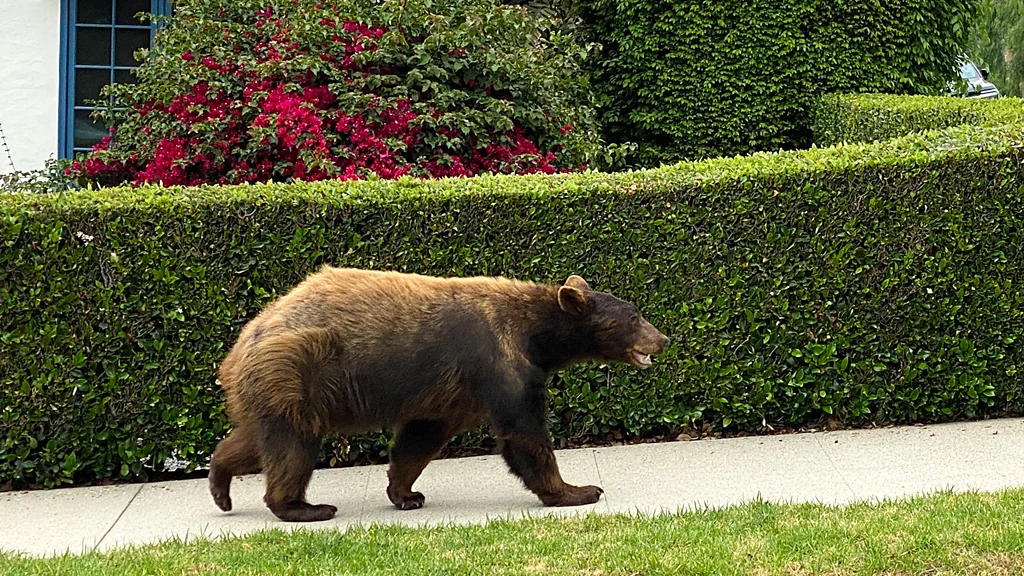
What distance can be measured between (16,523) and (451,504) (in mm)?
2296

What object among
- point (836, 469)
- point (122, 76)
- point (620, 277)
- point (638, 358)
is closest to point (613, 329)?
point (638, 358)

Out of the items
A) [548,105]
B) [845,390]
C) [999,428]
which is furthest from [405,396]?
[548,105]

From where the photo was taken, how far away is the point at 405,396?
6.28 meters

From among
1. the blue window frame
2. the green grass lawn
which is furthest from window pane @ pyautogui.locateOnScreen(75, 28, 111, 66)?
the green grass lawn

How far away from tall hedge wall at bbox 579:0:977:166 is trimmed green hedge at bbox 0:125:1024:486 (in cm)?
775

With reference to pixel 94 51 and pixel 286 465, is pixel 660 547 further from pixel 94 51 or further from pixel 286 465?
pixel 94 51

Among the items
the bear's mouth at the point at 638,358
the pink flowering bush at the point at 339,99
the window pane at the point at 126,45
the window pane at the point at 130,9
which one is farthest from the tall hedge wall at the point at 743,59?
the bear's mouth at the point at 638,358

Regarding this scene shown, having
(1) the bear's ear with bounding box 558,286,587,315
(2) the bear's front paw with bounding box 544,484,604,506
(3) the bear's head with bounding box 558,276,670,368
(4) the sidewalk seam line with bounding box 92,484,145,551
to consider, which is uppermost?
(1) the bear's ear with bounding box 558,286,587,315

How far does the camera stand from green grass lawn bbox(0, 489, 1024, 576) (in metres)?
5.15

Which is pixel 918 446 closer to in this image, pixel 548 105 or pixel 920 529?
pixel 920 529

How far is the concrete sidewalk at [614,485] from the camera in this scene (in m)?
6.54

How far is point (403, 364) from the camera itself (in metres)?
6.23

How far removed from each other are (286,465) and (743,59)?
1114cm

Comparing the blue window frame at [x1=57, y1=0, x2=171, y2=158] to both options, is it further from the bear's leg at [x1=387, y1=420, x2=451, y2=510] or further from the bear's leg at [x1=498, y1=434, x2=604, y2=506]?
the bear's leg at [x1=498, y1=434, x2=604, y2=506]
